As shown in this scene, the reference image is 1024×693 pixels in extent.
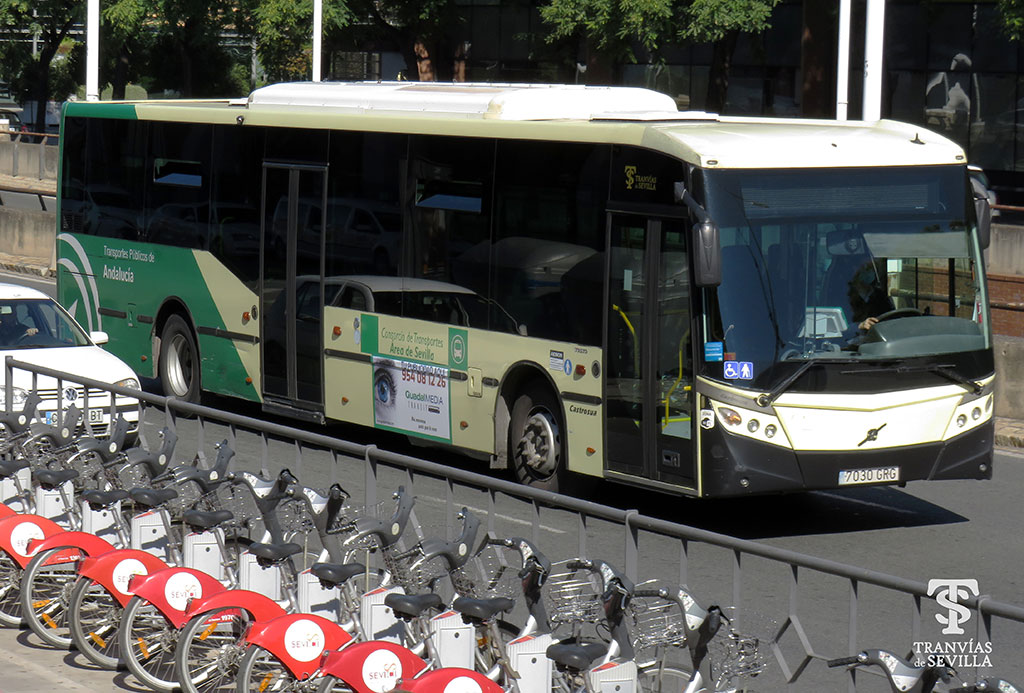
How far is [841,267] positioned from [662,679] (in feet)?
17.5

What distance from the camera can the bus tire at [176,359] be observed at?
16562mm

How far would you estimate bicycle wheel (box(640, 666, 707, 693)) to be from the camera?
19.5 feet

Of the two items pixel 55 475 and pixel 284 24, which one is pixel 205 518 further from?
pixel 284 24

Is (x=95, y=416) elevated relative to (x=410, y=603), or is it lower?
elevated

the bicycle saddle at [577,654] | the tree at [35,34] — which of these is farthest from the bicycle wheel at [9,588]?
the tree at [35,34]

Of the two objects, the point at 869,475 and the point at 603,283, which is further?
the point at 603,283

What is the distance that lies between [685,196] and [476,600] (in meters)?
4.89

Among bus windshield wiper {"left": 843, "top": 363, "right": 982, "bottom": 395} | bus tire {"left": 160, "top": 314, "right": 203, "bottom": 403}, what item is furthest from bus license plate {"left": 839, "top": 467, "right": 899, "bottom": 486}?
bus tire {"left": 160, "top": 314, "right": 203, "bottom": 403}

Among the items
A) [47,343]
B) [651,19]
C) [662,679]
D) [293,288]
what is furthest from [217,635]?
[651,19]

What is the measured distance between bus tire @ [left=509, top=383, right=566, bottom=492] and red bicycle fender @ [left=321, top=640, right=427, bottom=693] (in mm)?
5695

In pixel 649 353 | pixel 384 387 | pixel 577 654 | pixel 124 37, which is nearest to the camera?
pixel 577 654

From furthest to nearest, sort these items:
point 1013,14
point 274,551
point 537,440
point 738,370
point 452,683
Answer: point 1013,14, point 537,440, point 738,370, point 274,551, point 452,683

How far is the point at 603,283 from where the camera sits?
11.4 meters

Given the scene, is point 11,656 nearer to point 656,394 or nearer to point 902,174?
point 656,394
